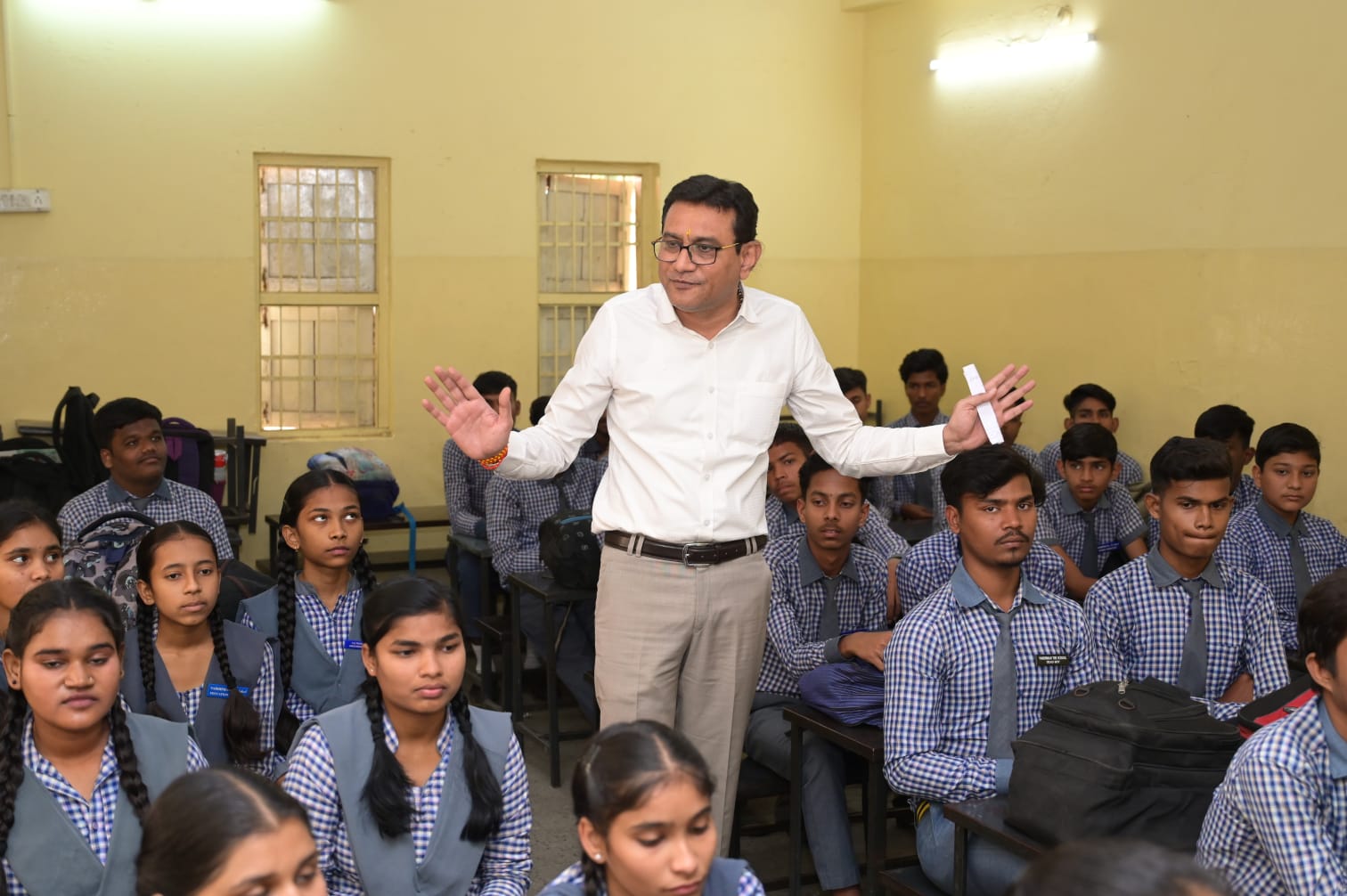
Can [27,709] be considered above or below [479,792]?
above

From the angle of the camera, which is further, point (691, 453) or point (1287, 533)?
point (1287, 533)

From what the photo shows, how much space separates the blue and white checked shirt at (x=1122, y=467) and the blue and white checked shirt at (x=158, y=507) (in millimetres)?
3606

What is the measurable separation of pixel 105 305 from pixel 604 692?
4.92 meters

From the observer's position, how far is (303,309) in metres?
7.61

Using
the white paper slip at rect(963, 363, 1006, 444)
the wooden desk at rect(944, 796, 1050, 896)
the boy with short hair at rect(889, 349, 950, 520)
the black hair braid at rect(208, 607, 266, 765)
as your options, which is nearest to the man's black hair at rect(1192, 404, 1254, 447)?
the boy with short hair at rect(889, 349, 950, 520)

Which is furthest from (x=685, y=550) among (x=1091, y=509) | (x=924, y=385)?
(x=924, y=385)

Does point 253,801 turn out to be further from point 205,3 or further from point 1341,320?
point 205,3

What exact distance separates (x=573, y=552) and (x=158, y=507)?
1501 millimetres

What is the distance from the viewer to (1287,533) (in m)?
4.82

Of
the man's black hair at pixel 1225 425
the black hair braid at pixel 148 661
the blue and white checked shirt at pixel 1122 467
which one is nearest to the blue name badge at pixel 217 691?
the black hair braid at pixel 148 661

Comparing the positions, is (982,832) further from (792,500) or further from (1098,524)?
(1098,524)

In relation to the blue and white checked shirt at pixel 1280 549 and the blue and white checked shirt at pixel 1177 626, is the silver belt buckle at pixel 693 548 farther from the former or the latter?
the blue and white checked shirt at pixel 1280 549

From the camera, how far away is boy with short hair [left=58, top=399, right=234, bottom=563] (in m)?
4.86

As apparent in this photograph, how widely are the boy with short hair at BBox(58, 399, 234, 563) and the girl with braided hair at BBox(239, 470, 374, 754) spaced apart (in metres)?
1.20
